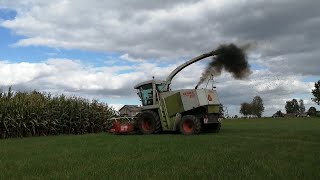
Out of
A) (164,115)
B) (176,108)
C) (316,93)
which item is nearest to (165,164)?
(176,108)

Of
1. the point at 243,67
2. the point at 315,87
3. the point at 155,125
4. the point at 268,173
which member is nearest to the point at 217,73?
the point at 243,67

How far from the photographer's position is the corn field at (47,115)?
88.0 ft

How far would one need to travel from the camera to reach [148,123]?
2633cm

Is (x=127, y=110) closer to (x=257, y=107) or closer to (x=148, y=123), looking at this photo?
(x=148, y=123)

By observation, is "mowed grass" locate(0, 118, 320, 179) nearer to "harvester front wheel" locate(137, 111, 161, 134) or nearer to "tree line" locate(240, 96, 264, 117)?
"harvester front wheel" locate(137, 111, 161, 134)

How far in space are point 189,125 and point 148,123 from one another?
2.78 m

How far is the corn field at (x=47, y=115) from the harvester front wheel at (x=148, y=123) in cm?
593

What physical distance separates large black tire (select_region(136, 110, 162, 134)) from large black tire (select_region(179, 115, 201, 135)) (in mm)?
1481

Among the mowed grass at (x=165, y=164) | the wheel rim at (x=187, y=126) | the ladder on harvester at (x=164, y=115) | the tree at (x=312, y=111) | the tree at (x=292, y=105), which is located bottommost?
the mowed grass at (x=165, y=164)

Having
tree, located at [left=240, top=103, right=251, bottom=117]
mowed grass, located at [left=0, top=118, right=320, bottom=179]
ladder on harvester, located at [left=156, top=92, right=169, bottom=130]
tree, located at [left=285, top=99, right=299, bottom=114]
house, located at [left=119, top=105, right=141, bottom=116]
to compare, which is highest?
tree, located at [left=285, top=99, right=299, bottom=114]

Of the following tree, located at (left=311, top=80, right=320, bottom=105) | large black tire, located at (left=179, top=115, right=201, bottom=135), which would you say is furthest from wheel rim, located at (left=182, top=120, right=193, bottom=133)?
tree, located at (left=311, top=80, right=320, bottom=105)

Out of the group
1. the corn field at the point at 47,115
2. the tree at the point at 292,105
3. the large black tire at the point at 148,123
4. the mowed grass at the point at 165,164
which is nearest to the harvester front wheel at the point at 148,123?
the large black tire at the point at 148,123

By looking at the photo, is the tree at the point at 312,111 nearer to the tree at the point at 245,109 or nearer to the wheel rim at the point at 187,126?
the tree at the point at 245,109

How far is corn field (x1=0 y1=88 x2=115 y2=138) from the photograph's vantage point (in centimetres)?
2683
